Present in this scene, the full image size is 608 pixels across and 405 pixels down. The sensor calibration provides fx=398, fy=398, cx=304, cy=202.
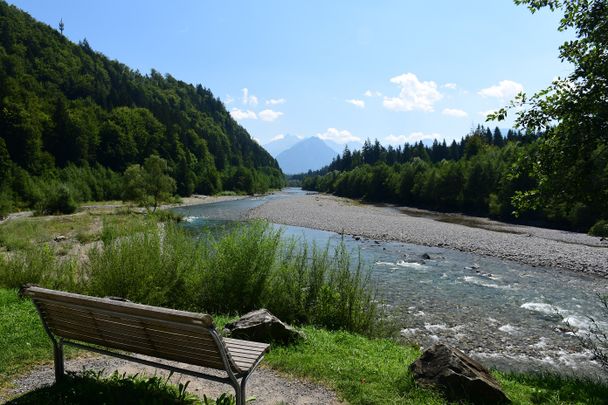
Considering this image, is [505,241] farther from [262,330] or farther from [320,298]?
[262,330]

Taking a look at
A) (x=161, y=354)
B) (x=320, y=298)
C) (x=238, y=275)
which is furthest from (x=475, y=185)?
(x=161, y=354)

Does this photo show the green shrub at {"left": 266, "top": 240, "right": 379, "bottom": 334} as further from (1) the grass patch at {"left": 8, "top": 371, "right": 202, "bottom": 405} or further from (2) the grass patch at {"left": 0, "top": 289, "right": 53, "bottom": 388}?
(1) the grass patch at {"left": 8, "top": 371, "right": 202, "bottom": 405}

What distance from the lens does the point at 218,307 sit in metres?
10.7

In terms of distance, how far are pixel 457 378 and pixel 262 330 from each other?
3.83 metres

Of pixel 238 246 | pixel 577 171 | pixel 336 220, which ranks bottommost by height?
pixel 336 220

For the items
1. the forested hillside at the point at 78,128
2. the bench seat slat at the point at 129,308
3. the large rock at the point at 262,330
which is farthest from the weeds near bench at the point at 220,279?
the forested hillside at the point at 78,128

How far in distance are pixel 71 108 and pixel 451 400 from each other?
380 ft

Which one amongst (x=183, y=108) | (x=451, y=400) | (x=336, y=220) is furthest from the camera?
(x=183, y=108)

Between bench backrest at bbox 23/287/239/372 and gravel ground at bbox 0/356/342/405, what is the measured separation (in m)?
1.02

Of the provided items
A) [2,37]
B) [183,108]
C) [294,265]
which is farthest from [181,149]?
[294,265]

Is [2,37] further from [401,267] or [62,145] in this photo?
[401,267]

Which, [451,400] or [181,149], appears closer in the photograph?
[451,400]

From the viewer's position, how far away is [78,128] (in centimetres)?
9050

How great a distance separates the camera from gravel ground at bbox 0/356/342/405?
5527 mm
